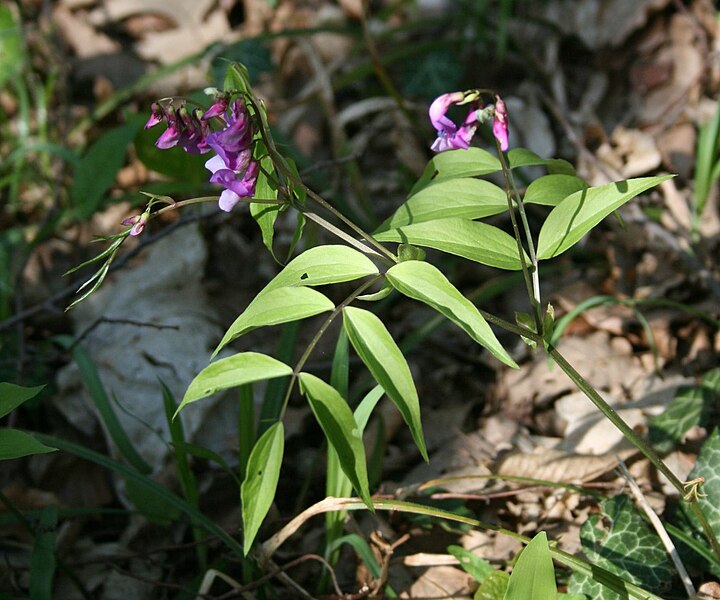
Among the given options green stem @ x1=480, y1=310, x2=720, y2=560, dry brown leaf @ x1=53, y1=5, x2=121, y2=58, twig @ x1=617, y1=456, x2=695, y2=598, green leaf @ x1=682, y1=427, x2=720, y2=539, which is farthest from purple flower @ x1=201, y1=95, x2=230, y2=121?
dry brown leaf @ x1=53, y1=5, x2=121, y2=58

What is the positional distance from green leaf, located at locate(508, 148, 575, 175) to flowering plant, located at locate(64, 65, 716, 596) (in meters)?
0.02

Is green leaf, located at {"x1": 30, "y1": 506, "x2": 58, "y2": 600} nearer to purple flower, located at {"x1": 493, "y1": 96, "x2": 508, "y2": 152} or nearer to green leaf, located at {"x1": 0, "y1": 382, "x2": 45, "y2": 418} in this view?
green leaf, located at {"x1": 0, "y1": 382, "x2": 45, "y2": 418}

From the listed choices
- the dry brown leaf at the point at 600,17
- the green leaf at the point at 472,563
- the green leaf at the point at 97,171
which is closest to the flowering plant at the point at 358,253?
the green leaf at the point at 472,563

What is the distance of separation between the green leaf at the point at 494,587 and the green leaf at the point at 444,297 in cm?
68

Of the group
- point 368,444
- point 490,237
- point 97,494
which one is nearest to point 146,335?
point 97,494

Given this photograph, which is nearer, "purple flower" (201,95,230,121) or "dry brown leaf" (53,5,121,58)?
"purple flower" (201,95,230,121)

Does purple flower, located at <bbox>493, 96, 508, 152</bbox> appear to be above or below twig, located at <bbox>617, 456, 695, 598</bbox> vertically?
above

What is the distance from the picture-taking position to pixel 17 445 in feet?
4.64

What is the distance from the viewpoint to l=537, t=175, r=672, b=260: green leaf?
4.19 feet

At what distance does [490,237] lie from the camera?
4.41 ft

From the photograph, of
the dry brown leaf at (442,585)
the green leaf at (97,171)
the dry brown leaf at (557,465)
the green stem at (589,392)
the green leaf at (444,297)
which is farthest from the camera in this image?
the green leaf at (97,171)

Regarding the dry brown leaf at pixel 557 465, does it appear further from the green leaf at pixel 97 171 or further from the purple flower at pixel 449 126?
the green leaf at pixel 97 171

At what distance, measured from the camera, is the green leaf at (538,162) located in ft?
4.72

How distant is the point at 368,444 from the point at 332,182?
4.37 feet
